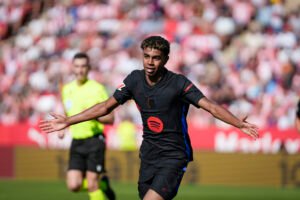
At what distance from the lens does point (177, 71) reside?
2167 centimetres

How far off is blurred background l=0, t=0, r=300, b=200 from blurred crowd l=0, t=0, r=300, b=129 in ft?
0.11

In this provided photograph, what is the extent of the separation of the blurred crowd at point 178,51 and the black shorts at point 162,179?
11579 mm

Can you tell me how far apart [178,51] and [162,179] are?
1428 cm

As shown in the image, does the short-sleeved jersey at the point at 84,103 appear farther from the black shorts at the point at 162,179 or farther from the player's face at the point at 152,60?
the player's face at the point at 152,60

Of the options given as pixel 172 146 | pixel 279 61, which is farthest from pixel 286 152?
pixel 172 146

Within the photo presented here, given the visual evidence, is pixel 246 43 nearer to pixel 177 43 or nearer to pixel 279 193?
pixel 177 43

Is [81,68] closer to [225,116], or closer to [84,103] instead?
[84,103]

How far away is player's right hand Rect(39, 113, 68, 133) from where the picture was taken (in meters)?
8.26

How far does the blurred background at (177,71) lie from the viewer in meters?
18.8

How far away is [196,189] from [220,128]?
220 cm

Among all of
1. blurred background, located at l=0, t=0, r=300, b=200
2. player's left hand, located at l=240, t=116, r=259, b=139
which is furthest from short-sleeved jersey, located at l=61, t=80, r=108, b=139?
player's left hand, located at l=240, t=116, r=259, b=139

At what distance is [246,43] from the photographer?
2203 centimetres

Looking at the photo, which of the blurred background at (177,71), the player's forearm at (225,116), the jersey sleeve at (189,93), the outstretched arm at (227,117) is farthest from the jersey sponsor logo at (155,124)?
the blurred background at (177,71)

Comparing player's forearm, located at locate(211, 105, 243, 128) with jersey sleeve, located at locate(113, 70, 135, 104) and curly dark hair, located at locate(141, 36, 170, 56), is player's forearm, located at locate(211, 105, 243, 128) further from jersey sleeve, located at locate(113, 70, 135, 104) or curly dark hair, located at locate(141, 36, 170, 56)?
jersey sleeve, located at locate(113, 70, 135, 104)
